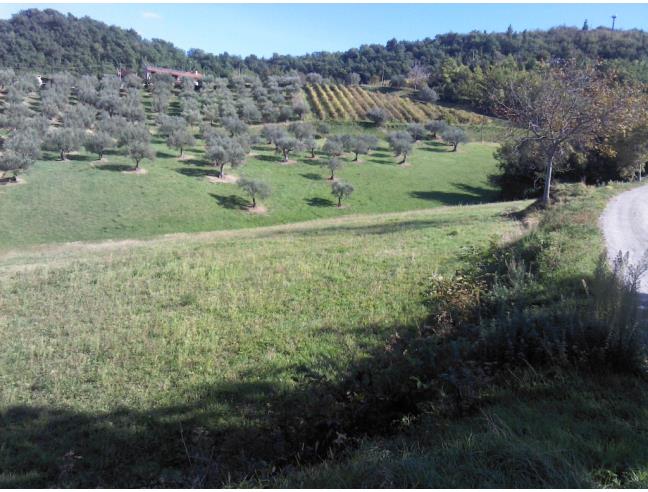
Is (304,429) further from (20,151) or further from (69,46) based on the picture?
(69,46)

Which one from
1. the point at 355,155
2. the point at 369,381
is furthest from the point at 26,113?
the point at 369,381

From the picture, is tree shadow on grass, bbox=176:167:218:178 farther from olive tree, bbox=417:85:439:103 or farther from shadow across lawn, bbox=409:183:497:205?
olive tree, bbox=417:85:439:103

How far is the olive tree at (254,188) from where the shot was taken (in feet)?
135

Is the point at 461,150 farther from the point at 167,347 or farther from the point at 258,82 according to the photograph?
the point at 167,347

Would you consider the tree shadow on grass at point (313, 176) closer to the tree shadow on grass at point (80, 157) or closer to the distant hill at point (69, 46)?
the tree shadow on grass at point (80, 157)

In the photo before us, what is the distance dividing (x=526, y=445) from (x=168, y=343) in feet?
23.7

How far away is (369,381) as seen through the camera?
249 inches

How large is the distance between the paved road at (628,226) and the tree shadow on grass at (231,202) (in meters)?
30.1

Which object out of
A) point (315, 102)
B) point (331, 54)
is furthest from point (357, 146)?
point (331, 54)

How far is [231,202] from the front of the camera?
4188 centimetres

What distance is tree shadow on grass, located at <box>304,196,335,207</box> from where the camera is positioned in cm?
4394

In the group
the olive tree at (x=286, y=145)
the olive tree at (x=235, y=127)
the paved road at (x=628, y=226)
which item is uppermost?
the olive tree at (x=235, y=127)

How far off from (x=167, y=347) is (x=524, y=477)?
715 centimetres

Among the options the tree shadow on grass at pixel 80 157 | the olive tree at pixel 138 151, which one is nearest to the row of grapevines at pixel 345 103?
the olive tree at pixel 138 151
